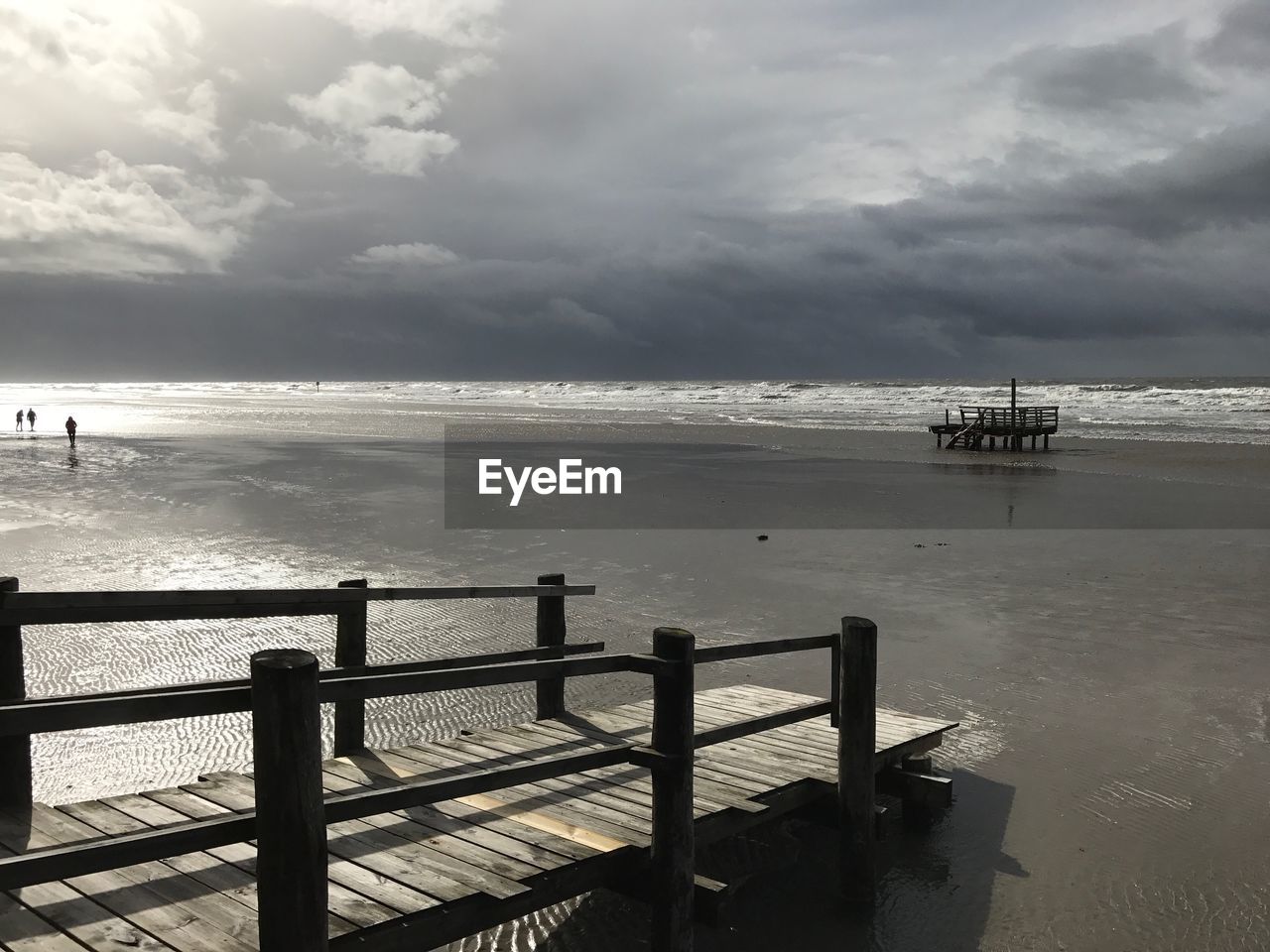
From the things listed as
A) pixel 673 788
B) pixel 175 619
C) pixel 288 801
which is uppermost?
pixel 175 619

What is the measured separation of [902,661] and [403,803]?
23.9ft

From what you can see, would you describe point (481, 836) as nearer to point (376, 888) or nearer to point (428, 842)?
point (428, 842)

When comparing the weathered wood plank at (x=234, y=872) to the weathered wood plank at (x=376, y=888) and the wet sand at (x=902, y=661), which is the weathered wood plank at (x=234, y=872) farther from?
the wet sand at (x=902, y=661)

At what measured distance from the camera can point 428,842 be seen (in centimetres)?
466

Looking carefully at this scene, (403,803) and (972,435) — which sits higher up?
(972,435)

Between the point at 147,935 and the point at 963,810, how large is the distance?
5.16 metres

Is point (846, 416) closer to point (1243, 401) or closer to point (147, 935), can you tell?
point (1243, 401)

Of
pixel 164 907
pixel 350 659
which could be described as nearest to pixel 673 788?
pixel 164 907

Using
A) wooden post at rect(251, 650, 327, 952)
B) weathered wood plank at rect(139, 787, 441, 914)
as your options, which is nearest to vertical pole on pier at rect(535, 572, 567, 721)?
weathered wood plank at rect(139, 787, 441, 914)

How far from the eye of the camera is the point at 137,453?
3525 centimetres

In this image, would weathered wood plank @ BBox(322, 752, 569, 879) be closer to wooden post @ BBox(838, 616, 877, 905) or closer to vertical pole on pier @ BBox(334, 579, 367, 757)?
vertical pole on pier @ BBox(334, 579, 367, 757)

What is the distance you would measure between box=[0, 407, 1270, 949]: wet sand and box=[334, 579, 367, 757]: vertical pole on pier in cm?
154

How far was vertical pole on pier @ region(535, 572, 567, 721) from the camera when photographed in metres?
6.95

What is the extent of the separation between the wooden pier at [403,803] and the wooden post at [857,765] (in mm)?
13
